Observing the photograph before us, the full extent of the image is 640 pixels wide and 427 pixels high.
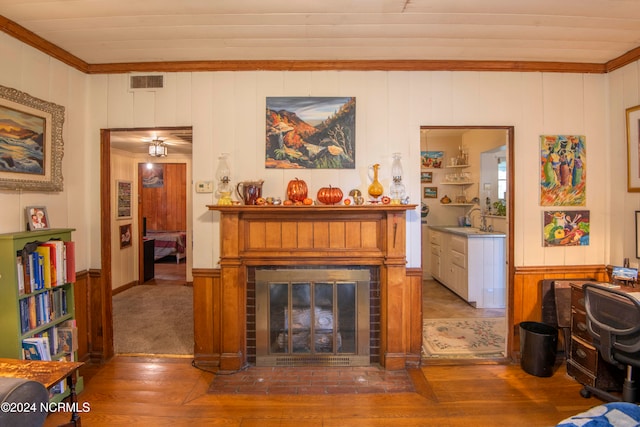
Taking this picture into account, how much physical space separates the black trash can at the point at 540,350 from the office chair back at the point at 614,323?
0.48 meters

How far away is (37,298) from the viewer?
7.58 feet

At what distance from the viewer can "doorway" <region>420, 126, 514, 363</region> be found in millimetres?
3109

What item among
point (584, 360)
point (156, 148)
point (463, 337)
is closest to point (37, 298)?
point (156, 148)

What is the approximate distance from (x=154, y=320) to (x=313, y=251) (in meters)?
2.53

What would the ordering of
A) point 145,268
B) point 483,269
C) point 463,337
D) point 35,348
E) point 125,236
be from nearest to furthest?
point 35,348
point 463,337
point 483,269
point 125,236
point 145,268

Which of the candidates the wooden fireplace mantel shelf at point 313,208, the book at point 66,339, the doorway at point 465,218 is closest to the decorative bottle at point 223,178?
the wooden fireplace mantel shelf at point 313,208

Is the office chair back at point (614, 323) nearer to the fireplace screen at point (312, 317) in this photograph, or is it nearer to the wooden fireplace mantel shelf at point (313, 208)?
the wooden fireplace mantel shelf at point (313, 208)

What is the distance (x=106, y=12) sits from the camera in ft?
7.11

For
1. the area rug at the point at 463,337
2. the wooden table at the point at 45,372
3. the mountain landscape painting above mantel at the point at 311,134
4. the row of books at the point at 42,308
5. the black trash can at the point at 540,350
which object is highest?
the mountain landscape painting above mantel at the point at 311,134

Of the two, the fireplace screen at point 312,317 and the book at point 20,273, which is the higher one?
the book at point 20,273

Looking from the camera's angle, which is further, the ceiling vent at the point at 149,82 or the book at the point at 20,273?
the ceiling vent at the point at 149,82

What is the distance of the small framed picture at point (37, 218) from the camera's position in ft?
7.91

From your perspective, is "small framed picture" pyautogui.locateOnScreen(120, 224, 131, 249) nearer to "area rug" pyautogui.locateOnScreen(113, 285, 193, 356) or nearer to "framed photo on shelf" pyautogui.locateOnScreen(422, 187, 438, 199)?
"area rug" pyautogui.locateOnScreen(113, 285, 193, 356)

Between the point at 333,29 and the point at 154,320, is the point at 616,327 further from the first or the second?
the point at 154,320
